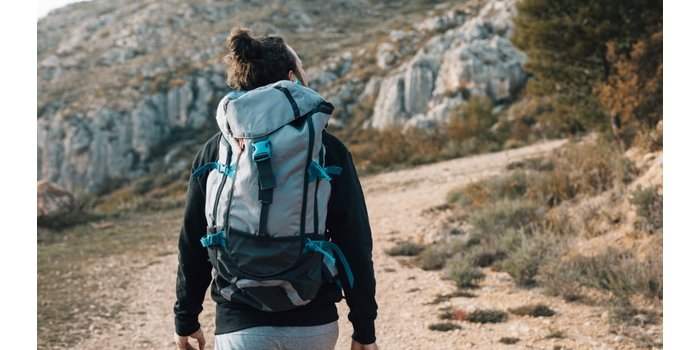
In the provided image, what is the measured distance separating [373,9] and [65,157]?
30867 millimetres

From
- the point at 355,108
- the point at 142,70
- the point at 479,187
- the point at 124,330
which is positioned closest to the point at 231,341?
the point at 124,330

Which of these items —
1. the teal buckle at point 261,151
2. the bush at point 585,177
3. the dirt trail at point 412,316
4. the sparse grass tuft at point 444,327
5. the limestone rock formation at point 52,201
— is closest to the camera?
the teal buckle at point 261,151

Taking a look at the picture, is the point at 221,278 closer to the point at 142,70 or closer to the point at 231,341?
the point at 231,341

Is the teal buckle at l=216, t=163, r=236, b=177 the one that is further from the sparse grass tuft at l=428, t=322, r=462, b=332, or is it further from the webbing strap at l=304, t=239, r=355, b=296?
the sparse grass tuft at l=428, t=322, r=462, b=332

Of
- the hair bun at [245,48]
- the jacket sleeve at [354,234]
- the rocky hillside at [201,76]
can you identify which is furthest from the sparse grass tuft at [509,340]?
the rocky hillside at [201,76]

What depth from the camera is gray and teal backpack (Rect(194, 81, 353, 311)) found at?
6.08 feet

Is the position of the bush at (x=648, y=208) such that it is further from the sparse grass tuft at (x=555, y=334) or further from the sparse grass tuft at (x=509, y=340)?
the sparse grass tuft at (x=509, y=340)

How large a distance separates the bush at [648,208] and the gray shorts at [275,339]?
5.37m

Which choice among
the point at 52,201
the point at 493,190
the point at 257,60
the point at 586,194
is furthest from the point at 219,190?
the point at 52,201

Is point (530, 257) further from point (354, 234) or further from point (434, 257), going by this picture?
point (354, 234)

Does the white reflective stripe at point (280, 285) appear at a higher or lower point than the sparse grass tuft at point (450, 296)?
higher

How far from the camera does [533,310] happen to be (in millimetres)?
5465

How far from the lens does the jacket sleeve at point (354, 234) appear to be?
2006 millimetres

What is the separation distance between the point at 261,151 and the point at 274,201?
148 mm
